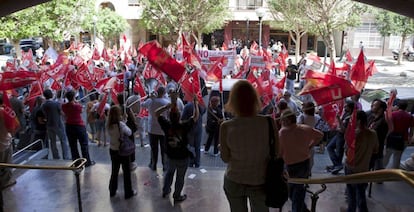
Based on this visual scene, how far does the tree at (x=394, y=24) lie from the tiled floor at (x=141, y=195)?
2662cm

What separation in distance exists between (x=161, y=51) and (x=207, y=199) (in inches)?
132

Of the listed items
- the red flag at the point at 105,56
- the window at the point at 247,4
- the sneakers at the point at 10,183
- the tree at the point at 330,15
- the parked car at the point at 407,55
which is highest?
the window at the point at 247,4

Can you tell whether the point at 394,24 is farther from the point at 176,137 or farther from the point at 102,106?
the point at 176,137

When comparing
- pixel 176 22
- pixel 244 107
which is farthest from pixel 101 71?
pixel 176 22

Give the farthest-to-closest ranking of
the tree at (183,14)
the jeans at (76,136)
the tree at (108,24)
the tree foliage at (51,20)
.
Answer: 1. the tree at (108,24)
2. the tree at (183,14)
3. the tree foliage at (51,20)
4. the jeans at (76,136)

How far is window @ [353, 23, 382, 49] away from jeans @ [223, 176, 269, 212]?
40.0 metres

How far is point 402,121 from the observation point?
7.82 metres

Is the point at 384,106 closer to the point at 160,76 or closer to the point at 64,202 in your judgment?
the point at 64,202

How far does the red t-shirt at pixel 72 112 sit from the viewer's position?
8602mm

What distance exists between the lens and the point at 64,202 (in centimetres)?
681

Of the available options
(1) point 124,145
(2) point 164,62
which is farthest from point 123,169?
(2) point 164,62

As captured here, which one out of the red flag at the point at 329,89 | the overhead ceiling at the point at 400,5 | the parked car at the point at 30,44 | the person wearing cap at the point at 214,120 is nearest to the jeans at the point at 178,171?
the red flag at the point at 329,89

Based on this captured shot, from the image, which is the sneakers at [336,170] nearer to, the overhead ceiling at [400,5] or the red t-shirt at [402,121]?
the red t-shirt at [402,121]

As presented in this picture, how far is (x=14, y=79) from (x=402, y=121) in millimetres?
7404
